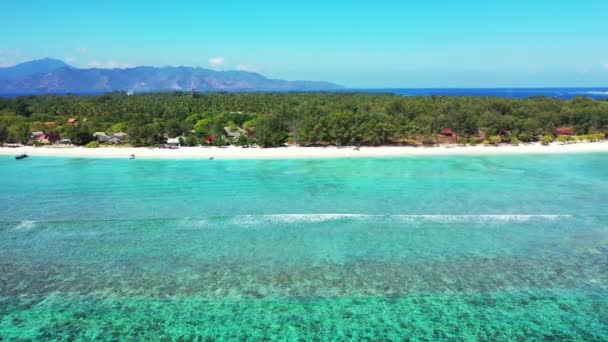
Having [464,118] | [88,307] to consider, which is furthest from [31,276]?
[464,118]

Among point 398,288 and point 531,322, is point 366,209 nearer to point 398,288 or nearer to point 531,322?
point 398,288

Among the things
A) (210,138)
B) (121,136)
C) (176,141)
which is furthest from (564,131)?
(121,136)

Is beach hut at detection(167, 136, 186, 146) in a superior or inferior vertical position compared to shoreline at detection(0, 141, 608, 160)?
superior

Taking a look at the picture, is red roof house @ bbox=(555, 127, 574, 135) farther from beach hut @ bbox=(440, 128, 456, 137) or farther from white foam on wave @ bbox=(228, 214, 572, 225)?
white foam on wave @ bbox=(228, 214, 572, 225)

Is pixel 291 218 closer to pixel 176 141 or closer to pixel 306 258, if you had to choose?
pixel 306 258

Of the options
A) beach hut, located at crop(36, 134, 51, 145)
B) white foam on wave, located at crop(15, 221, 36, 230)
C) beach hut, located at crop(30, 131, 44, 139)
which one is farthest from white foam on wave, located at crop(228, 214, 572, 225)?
beach hut, located at crop(30, 131, 44, 139)

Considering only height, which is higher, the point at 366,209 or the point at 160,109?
the point at 160,109
